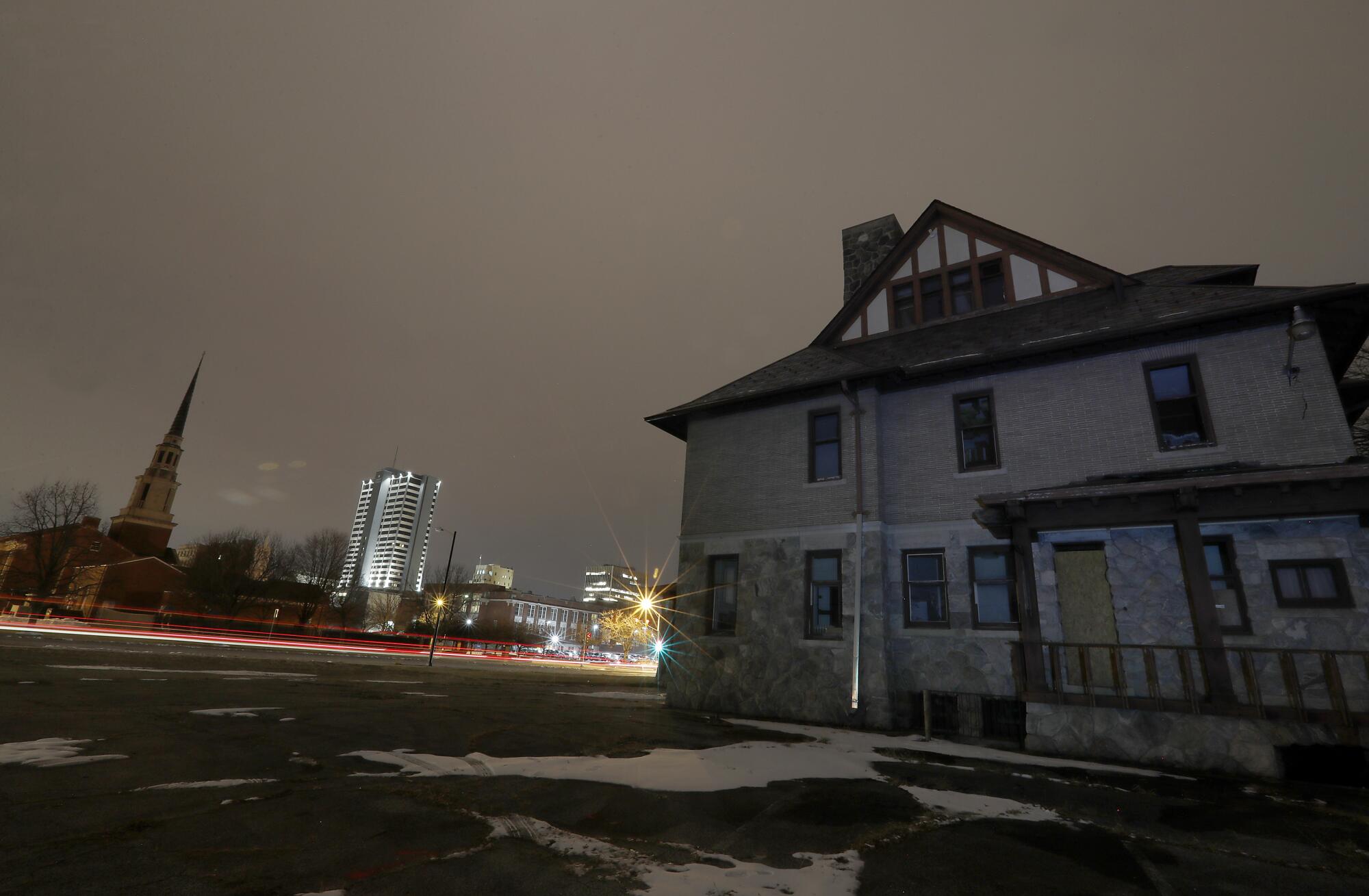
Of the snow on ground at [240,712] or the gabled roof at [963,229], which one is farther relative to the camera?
the gabled roof at [963,229]

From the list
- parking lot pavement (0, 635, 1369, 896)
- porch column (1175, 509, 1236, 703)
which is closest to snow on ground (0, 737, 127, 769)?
parking lot pavement (0, 635, 1369, 896)

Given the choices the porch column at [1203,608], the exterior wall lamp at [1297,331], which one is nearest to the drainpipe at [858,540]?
the porch column at [1203,608]

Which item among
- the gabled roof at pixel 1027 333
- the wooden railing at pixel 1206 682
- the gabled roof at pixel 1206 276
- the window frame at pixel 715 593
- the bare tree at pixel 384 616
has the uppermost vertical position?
the gabled roof at pixel 1206 276

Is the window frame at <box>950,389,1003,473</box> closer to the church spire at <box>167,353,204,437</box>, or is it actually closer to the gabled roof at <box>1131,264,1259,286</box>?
the gabled roof at <box>1131,264,1259,286</box>

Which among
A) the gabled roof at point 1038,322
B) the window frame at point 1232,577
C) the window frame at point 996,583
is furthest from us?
the window frame at point 996,583

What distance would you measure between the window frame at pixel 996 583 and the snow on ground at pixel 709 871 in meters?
9.01

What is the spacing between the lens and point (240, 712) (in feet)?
29.3

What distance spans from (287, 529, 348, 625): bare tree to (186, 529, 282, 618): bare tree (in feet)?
8.34

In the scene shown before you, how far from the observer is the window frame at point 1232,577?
995 cm

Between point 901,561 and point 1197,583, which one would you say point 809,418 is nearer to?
point 901,561

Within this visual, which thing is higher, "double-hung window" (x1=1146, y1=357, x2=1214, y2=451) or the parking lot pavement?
"double-hung window" (x1=1146, y1=357, x2=1214, y2=451)

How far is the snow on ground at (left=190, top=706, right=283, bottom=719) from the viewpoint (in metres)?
8.53

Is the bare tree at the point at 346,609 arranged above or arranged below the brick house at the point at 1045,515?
below

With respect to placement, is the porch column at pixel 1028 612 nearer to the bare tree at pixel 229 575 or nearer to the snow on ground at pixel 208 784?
the snow on ground at pixel 208 784
